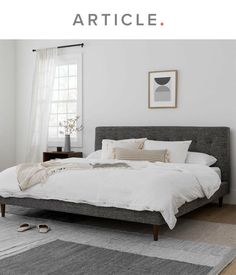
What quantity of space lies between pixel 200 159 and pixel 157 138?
80 cm

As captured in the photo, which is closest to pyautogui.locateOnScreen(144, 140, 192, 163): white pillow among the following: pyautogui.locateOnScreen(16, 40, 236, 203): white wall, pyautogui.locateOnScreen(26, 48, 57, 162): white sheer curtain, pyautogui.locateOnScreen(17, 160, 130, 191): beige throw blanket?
pyautogui.locateOnScreen(16, 40, 236, 203): white wall

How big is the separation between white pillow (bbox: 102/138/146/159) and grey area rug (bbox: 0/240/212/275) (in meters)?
2.31

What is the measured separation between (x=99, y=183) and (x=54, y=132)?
3435 millimetres

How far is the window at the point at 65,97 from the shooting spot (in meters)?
7.00

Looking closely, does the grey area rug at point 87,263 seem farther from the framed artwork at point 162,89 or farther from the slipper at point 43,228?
the framed artwork at point 162,89

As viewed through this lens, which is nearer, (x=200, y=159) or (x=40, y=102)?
(x=200, y=159)

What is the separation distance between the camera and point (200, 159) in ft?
18.0

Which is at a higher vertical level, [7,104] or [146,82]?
[146,82]

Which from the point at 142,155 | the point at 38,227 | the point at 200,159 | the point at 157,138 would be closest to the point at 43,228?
the point at 38,227

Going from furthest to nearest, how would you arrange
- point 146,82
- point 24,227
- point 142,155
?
1. point 146,82
2. point 142,155
3. point 24,227

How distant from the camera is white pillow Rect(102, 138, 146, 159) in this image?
575 cm

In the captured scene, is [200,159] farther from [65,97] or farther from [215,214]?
[65,97]

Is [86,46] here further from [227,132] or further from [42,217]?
[42,217]

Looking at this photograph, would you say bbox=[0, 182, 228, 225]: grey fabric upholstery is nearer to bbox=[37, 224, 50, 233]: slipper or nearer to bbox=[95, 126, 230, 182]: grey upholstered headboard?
bbox=[37, 224, 50, 233]: slipper
